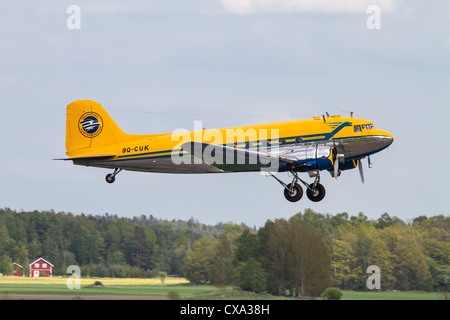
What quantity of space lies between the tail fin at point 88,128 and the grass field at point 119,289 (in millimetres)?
10750

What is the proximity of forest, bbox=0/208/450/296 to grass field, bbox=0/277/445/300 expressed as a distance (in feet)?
2.46

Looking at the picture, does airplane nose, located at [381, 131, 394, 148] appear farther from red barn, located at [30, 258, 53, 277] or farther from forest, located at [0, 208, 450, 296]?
red barn, located at [30, 258, 53, 277]

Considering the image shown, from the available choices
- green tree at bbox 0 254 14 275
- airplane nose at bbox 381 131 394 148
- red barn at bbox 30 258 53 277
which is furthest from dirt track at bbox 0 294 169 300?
airplane nose at bbox 381 131 394 148

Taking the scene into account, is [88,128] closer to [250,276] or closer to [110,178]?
[110,178]

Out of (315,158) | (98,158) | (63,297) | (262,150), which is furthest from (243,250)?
(315,158)

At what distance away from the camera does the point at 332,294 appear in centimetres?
5403

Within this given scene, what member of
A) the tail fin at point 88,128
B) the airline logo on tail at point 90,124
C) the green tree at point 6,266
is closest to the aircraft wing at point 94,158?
the tail fin at point 88,128

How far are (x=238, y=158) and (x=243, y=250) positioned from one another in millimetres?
17773

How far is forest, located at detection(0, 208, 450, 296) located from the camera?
52531 mm
